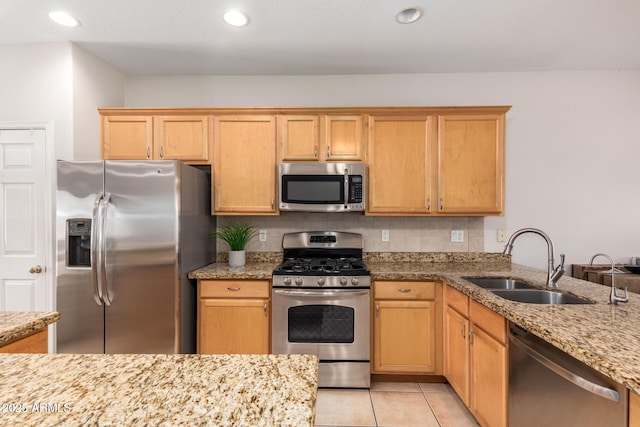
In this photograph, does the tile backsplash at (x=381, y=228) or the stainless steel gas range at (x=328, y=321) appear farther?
the tile backsplash at (x=381, y=228)

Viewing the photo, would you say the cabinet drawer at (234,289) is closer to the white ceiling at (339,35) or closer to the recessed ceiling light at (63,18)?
the white ceiling at (339,35)

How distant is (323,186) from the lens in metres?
2.61

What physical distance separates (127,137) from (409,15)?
2.49 meters

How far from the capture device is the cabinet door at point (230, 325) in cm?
242

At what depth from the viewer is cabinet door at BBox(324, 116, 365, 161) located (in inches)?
105

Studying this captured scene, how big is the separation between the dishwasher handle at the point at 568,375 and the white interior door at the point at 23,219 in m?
3.28

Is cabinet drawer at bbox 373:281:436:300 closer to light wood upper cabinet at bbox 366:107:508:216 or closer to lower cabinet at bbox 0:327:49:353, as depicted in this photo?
light wood upper cabinet at bbox 366:107:508:216

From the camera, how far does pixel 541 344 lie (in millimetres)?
1350

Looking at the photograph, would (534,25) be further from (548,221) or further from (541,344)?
(541,344)

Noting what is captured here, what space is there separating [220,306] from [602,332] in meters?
2.27

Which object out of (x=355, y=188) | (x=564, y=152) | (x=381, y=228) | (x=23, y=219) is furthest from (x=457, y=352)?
(x=23, y=219)

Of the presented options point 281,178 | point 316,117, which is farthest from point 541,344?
point 316,117

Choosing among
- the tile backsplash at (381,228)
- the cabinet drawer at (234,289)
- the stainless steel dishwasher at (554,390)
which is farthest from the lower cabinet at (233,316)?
the stainless steel dishwasher at (554,390)

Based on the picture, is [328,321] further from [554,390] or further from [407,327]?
[554,390]
